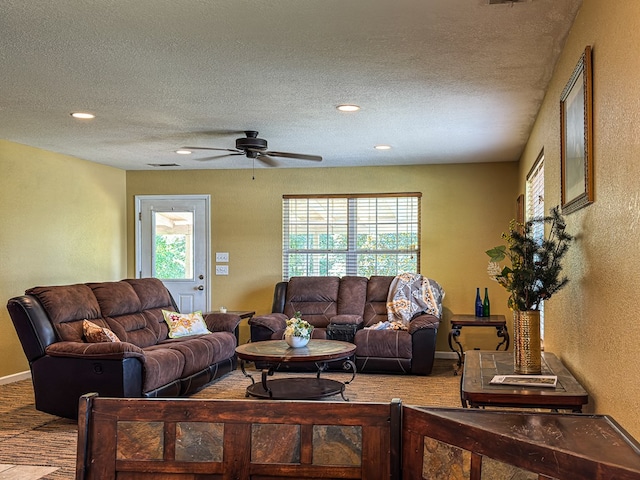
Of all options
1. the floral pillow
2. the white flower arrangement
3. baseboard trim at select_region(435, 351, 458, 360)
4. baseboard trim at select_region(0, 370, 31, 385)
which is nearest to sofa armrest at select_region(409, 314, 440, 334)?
baseboard trim at select_region(435, 351, 458, 360)

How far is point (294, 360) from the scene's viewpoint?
4.80m

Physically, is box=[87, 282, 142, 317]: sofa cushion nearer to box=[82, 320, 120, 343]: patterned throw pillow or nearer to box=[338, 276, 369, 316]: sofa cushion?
box=[82, 320, 120, 343]: patterned throw pillow

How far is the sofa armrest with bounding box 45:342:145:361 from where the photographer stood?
4.45 metres

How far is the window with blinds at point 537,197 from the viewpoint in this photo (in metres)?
4.41

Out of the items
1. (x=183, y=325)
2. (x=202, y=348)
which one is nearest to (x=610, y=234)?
(x=202, y=348)

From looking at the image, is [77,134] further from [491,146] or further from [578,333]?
[578,333]

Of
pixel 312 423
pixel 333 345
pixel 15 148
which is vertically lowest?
pixel 333 345

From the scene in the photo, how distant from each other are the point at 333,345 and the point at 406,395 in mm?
812

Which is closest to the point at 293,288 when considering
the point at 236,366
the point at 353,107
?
the point at 236,366

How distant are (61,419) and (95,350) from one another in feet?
2.47

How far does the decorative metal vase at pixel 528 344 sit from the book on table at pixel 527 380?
0.08 m

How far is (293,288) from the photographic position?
292 inches

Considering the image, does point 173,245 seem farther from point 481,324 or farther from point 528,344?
point 528,344

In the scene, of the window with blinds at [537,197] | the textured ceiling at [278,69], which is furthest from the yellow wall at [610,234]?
the window with blinds at [537,197]
